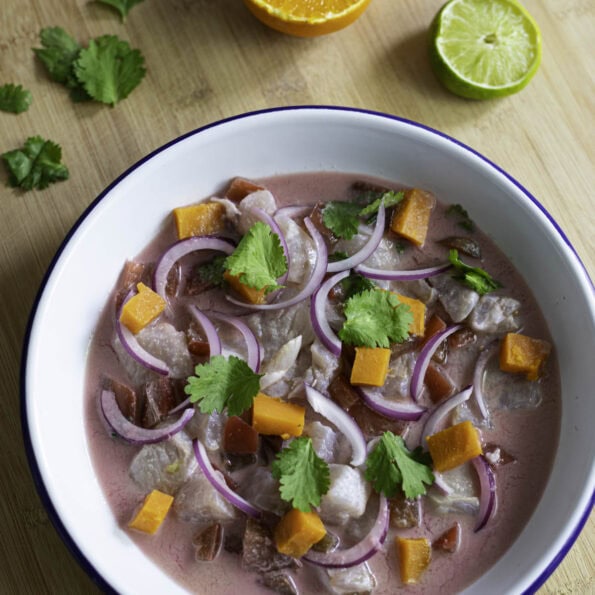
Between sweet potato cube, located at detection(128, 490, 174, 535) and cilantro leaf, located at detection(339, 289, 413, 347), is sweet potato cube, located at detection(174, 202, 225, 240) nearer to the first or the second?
cilantro leaf, located at detection(339, 289, 413, 347)

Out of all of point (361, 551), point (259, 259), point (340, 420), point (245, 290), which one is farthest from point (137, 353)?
point (361, 551)

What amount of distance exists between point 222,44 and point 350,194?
3.61 ft

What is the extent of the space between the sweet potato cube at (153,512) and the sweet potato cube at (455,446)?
121 centimetres

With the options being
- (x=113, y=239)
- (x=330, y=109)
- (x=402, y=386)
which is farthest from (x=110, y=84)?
(x=402, y=386)

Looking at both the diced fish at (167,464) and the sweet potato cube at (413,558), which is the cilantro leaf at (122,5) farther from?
the sweet potato cube at (413,558)

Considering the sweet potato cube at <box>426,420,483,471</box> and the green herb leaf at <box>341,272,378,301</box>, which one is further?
the green herb leaf at <box>341,272,378,301</box>

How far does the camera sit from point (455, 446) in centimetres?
353

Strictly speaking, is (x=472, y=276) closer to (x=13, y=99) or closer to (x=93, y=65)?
(x=93, y=65)

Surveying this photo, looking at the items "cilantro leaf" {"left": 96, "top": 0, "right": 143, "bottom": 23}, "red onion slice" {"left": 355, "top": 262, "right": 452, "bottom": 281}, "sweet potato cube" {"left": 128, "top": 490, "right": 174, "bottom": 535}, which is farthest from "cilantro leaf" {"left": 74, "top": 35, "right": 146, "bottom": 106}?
"sweet potato cube" {"left": 128, "top": 490, "right": 174, "bottom": 535}

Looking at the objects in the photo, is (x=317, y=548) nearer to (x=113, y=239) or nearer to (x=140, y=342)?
(x=140, y=342)

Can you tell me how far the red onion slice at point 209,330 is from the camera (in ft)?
12.0

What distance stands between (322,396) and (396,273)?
70 centimetres

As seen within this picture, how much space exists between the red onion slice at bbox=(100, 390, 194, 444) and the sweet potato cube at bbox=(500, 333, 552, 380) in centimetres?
149

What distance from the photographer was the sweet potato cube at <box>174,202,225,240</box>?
12.7 ft
